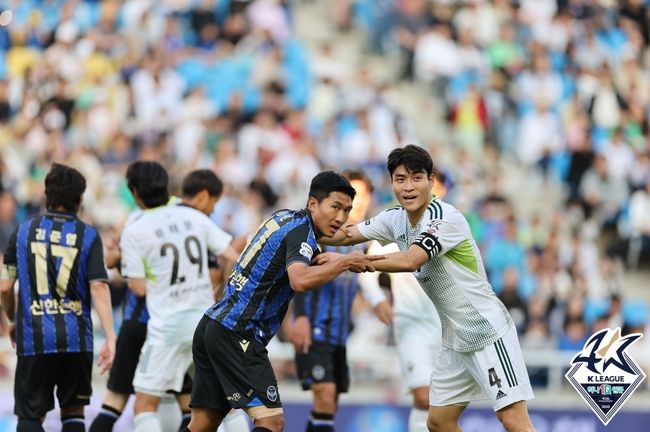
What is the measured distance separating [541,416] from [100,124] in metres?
9.40

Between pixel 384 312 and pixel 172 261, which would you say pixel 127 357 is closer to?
pixel 172 261

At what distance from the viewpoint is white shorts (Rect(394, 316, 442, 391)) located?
1097cm

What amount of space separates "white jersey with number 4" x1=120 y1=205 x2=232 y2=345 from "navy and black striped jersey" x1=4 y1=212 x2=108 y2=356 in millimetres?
611

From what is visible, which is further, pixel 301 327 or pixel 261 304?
pixel 301 327

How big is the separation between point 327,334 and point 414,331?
77 cm

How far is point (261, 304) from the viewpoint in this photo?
8117mm

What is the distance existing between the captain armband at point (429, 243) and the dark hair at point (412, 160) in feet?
1.54

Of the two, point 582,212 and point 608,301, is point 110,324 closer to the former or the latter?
point 608,301

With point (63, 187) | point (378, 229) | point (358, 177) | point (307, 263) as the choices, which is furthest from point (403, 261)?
point (358, 177)

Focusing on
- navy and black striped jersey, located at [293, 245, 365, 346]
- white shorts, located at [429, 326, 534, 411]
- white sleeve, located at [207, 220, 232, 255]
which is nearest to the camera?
white shorts, located at [429, 326, 534, 411]

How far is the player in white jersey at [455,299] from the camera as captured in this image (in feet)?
27.1

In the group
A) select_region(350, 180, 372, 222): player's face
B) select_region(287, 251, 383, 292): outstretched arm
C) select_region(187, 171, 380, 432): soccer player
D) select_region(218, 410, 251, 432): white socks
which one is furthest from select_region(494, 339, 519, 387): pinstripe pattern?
select_region(350, 180, 372, 222): player's face

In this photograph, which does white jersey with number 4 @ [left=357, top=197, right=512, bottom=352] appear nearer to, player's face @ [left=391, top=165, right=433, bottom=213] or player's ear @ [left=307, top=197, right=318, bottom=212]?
player's face @ [left=391, top=165, right=433, bottom=213]

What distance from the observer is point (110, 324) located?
9211 mm
